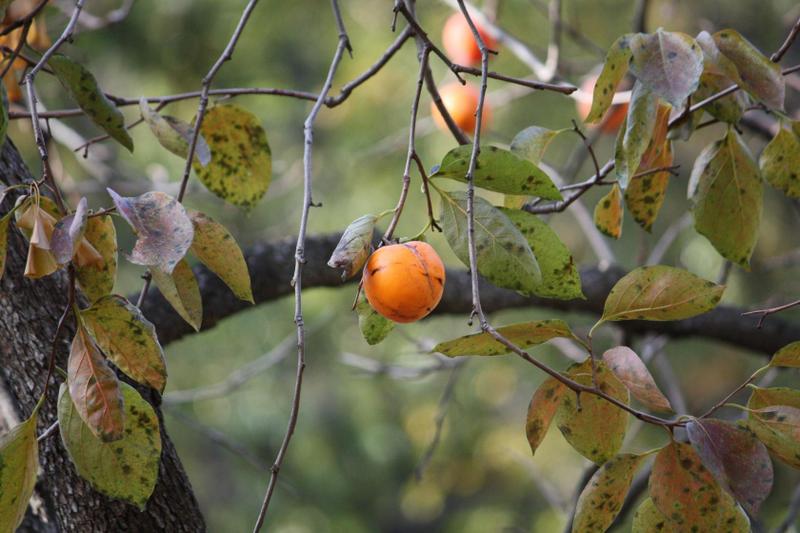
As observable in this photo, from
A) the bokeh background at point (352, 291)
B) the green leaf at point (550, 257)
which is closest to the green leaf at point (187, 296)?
the green leaf at point (550, 257)

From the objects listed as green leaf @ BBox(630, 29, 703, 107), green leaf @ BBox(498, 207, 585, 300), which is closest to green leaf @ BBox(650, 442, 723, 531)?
green leaf @ BBox(498, 207, 585, 300)

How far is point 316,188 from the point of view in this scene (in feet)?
11.5

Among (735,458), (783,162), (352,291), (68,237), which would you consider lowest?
(352,291)

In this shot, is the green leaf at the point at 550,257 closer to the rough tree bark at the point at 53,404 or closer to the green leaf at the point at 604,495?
the green leaf at the point at 604,495

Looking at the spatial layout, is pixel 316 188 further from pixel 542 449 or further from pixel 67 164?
pixel 542 449

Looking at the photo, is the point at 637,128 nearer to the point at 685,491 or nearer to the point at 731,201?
the point at 731,201

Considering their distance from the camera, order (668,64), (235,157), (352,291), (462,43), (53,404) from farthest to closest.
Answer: (352,291) < (462,43) < (235,157) < (53,404) < (668,64)

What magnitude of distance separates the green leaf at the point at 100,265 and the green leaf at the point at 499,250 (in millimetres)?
258

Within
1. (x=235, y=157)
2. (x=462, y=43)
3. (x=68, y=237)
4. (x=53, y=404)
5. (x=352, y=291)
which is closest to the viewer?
(x=68, y=237)

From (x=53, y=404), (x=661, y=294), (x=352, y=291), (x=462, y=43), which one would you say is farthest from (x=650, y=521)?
(x=352, y=291)

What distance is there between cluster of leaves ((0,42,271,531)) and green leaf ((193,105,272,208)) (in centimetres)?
19

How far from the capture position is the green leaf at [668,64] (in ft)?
2.23

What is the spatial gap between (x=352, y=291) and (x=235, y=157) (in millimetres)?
2136

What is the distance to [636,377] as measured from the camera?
0.72 meters
